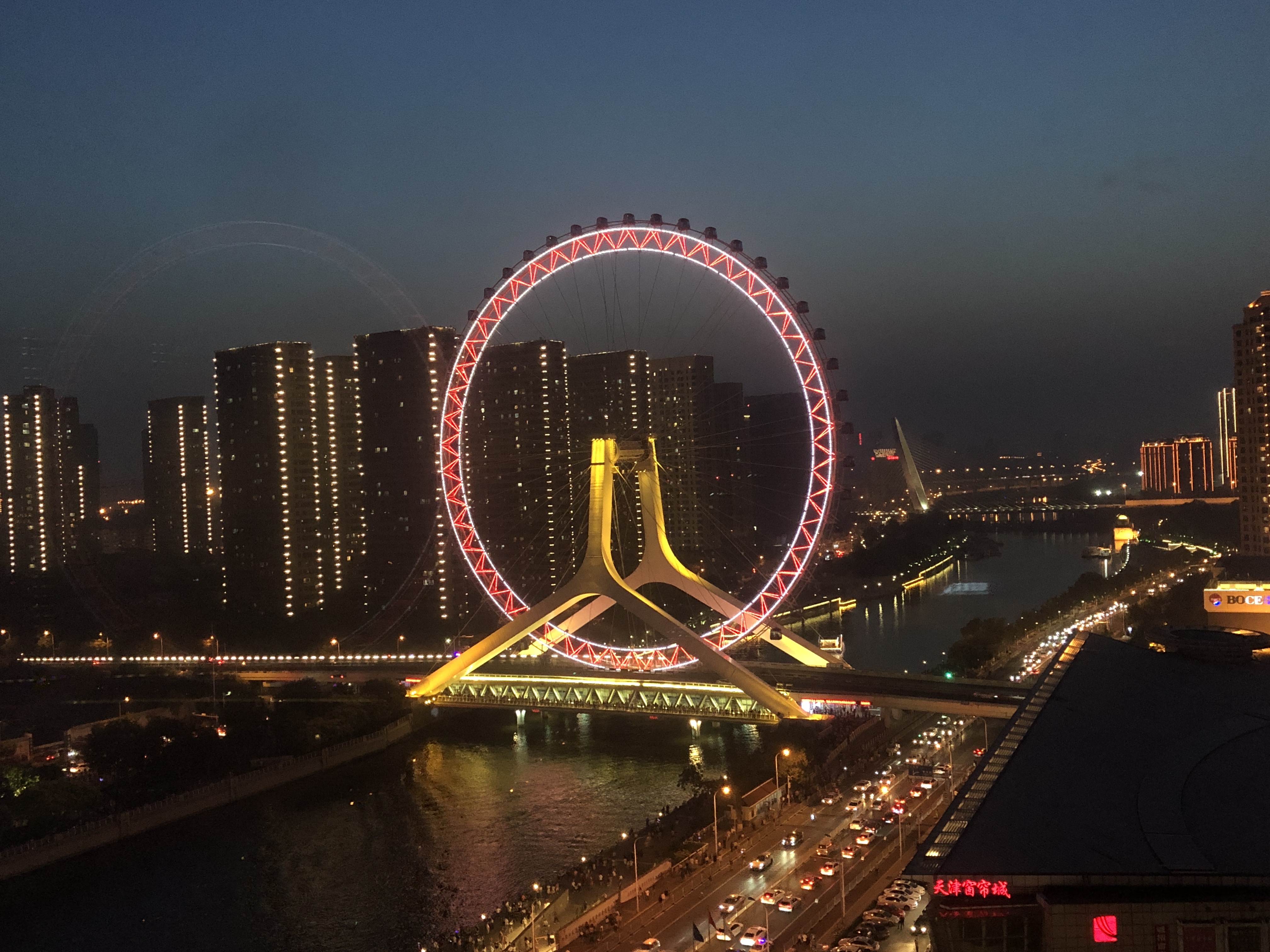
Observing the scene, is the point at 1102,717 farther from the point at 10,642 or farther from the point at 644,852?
the point at 10,642

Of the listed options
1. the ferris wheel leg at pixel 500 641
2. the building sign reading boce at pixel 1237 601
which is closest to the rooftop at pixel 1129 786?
the ferris wheel leg at pixel 500 641

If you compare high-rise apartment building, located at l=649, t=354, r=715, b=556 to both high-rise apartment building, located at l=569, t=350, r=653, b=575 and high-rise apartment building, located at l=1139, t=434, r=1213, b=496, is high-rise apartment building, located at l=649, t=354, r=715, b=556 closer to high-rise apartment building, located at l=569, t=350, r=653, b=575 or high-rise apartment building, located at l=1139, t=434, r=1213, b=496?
high-rise apartment building, located at l=569, t=350, r=653, b=575

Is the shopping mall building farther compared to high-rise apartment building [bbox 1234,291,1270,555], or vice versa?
high-rise apartment building [bbox 1234,291,1270,555]

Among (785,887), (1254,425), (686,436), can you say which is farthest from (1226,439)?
(785,887)

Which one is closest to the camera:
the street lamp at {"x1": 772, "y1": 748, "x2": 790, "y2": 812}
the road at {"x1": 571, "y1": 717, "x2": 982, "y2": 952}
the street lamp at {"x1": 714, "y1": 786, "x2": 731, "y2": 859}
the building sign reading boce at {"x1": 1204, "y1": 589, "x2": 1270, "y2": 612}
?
the road at {"x1": 571, "y1": 717, "x2": 982, "y2": 952}

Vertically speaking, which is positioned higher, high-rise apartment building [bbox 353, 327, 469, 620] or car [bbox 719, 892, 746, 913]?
high-rise apartment building [bbox 353, 327, 469, 620]

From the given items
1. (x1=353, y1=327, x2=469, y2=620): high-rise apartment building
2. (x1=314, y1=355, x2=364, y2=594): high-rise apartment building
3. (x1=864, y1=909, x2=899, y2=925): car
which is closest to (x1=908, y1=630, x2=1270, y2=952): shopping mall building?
(x1=864, y1=909, x2=899, y2=925): car

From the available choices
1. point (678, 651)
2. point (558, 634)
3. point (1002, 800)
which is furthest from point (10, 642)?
point (1002, 800)
